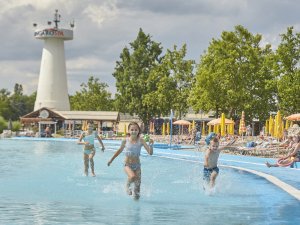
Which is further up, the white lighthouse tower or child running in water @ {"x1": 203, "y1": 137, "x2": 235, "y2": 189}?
the white lighthouse tower

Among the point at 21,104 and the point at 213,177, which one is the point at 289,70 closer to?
the point at 213,177

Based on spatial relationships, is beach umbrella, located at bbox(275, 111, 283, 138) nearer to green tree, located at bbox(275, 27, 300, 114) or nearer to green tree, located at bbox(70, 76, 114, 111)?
green tree, located at bbox(275, 27, 300, 114)

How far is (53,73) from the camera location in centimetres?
8062

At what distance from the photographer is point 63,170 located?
2006 centimetres

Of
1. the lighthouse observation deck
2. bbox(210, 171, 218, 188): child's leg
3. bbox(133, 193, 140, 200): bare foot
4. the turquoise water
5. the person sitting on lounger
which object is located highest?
the lighthouse observation deck

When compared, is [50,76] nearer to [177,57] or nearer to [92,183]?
[177,57]

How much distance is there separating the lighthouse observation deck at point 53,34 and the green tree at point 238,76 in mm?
37648

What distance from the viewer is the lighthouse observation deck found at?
269ft

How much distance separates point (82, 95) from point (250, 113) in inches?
1500

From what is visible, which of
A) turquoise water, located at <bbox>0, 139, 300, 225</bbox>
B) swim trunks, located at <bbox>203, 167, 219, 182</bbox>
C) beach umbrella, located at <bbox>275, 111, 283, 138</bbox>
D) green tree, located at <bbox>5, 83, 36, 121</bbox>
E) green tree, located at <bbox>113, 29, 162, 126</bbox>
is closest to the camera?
turquoise water, located at <bbox>0, 139, 300, 225</bbox>

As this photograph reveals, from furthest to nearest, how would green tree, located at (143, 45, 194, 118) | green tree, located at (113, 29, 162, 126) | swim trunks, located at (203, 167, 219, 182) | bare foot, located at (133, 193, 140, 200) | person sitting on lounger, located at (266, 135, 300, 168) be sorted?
green tree, located at (113, 29, 162, 126), green tree, located at (143, 45, 194, 118), person sitting on lounger, located at (266, 135, 300, 168), swim trunks, located at (203, 167, 219, 182), bare foot, located at (133, 193, 140, 200)

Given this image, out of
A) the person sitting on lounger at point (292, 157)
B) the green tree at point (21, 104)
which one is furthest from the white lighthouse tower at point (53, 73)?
the person sitting on lounger at point (292, 157)

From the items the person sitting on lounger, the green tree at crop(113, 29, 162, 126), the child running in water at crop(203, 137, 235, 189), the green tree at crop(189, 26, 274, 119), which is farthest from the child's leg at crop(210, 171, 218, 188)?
the green tree at crop(113, 29, 162, 126)

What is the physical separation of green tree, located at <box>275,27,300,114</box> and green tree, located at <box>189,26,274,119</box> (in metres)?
4.76
